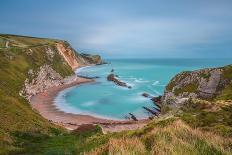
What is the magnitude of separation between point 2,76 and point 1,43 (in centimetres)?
5691

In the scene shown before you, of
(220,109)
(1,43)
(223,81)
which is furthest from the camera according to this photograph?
→ (1,43)

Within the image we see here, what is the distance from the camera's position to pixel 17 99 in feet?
195

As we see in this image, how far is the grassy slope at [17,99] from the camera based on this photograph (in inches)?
1451

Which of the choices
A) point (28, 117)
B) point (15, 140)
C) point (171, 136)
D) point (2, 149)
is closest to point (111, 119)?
point (28, 117)

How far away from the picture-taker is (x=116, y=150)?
989cm

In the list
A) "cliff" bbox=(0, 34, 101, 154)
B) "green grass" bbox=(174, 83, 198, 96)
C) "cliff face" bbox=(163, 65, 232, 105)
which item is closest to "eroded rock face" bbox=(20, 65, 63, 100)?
"cliff" bbox=(0, 34, 101, 154)

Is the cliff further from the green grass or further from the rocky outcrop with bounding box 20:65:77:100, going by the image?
the green grass

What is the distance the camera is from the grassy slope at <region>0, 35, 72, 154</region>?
36.8 m

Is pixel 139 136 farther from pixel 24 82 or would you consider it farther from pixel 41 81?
pixel 41 81

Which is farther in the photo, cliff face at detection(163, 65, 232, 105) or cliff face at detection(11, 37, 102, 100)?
cliff face at detection(11, 37, 102, 100)

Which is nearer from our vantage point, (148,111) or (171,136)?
(171,136)

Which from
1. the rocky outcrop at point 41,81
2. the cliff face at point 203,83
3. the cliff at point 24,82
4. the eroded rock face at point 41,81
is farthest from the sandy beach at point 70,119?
the cliff face at point 203,83

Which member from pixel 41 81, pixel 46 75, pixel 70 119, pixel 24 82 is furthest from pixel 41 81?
pixel 70 119

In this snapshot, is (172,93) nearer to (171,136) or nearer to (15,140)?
(15,140)
